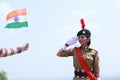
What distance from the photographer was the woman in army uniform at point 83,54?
10.1m

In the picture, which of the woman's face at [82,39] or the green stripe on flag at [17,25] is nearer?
the green stripe on flag at [17,25]

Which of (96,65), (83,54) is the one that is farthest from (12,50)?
(96,65)

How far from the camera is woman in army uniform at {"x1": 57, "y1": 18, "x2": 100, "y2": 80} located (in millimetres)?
10094

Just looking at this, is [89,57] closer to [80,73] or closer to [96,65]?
[96,65]

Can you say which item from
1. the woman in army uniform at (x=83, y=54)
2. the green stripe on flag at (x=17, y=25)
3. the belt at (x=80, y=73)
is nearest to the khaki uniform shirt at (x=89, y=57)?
the woman in army uniform at (x=83, y=54)

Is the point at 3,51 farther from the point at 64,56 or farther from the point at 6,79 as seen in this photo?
the point at 6,79

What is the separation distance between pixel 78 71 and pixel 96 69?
39cm

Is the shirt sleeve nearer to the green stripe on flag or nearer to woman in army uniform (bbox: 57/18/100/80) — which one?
woman in army uniform (bbox: 57/18/100/80)

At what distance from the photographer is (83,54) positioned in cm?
1027

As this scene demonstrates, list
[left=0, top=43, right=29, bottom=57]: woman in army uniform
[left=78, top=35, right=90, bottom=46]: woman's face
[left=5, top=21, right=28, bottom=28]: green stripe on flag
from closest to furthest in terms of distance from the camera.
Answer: [left=0, top=43, right=29, bottom=57]: woman in army uniform, [left=5, top=21, right=28, bottom=28]: green stripe on flag, [left=78, top=35, right=90, bottom=46]: woman's face

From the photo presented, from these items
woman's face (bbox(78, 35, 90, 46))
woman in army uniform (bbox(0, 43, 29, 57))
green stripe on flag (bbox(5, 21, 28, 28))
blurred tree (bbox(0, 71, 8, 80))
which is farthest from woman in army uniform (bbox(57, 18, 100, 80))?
blurred tree (bbox(0, 71, 8, 80))

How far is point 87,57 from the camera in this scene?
10.3 meters

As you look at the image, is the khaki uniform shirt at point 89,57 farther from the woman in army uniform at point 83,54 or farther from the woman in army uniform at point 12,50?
the woman in army uniform at point 12,50

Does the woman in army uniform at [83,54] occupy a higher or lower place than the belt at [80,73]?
higher
